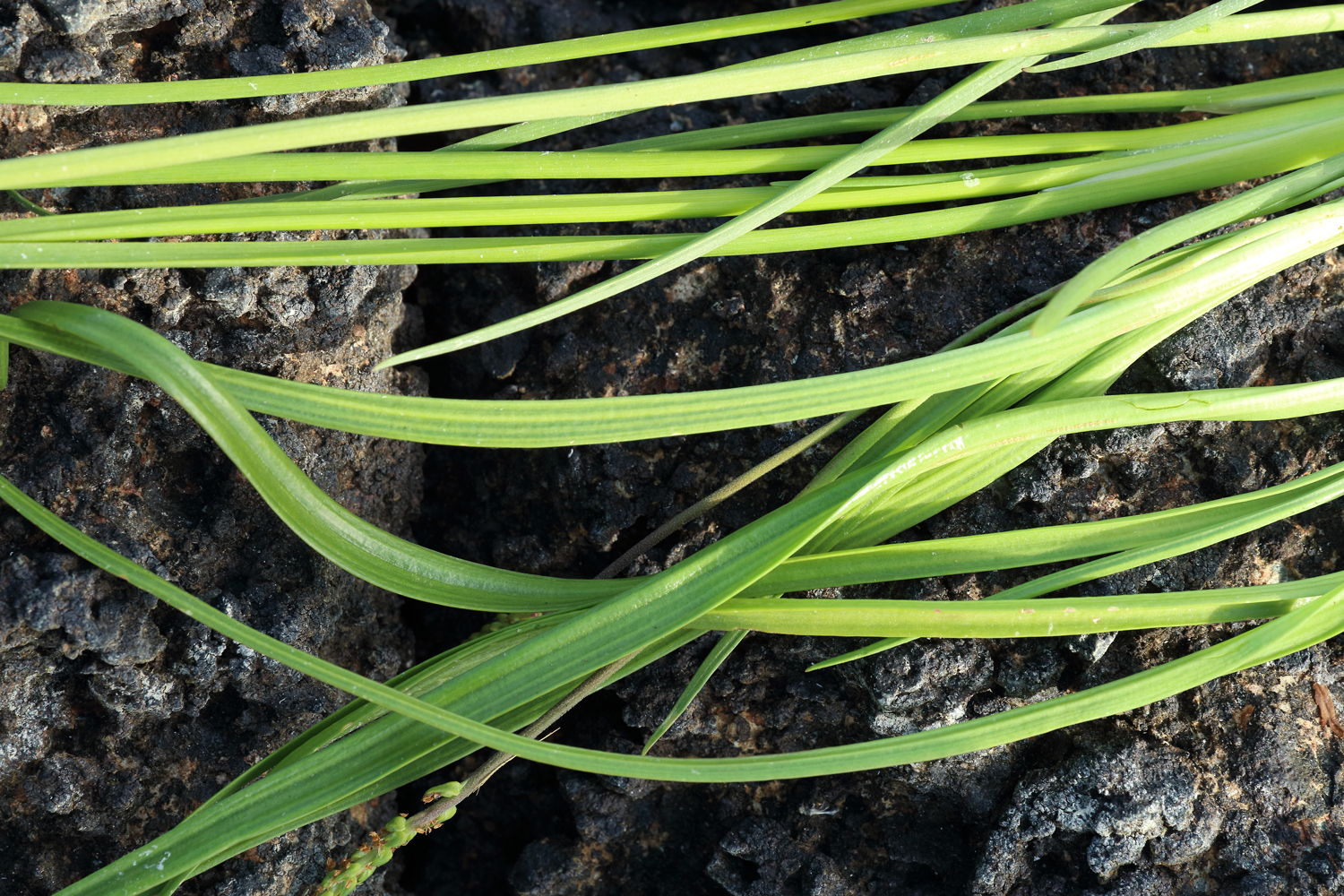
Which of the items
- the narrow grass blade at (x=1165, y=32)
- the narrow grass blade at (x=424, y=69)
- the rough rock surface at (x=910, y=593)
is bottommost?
the rough rock surface at (x=910, y=593)

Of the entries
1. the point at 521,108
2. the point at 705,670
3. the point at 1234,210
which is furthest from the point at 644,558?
the point at 1234,210

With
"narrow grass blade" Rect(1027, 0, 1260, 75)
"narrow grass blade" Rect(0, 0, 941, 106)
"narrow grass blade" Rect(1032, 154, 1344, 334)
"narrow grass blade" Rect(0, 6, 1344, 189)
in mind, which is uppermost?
"narrow grass blade" Rect(0, 0, 941, 106)

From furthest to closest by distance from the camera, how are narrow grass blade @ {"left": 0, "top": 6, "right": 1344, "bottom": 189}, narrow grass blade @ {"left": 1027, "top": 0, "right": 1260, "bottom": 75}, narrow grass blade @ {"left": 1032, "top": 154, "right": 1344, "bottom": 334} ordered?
narrow grass blade @ {"left": 1027, "top": 0, "right": 1260, "bottom": 75}, narrow grass blade @ {"left": 1032, "top": 154, "right": 1344, "bottom": 334}, narrow grass blade @ {"left": 0, "top": 6, "right": 1344, "bottom": 189}

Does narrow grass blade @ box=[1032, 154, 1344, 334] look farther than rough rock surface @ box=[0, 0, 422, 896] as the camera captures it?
No

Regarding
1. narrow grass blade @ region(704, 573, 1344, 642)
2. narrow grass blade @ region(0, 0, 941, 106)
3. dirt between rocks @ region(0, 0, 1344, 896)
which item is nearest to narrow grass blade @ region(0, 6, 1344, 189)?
narrow grass blade @ region(0, 0, 941, 106)

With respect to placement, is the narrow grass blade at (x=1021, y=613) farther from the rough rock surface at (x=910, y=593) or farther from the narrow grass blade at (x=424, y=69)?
the narrow grass blade at (x=424, y=69)

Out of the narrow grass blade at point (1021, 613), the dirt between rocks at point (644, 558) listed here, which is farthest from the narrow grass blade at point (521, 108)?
the narrow grass blade at point (1021, 613)

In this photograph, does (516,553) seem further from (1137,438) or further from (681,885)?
(1137,438)

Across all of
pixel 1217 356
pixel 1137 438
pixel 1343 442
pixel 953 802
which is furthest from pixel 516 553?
pixel 1343 442

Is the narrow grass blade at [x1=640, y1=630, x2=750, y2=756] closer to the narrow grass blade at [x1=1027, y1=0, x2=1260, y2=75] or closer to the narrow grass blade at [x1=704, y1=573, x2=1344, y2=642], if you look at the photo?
the narrow grass blade at [x1=704, y1=573, x2=1344, y2=642]

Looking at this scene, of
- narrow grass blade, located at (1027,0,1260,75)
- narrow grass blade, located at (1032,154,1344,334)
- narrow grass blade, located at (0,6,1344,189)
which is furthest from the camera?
narrow grass blade, located at (1027,0,1260,75)
